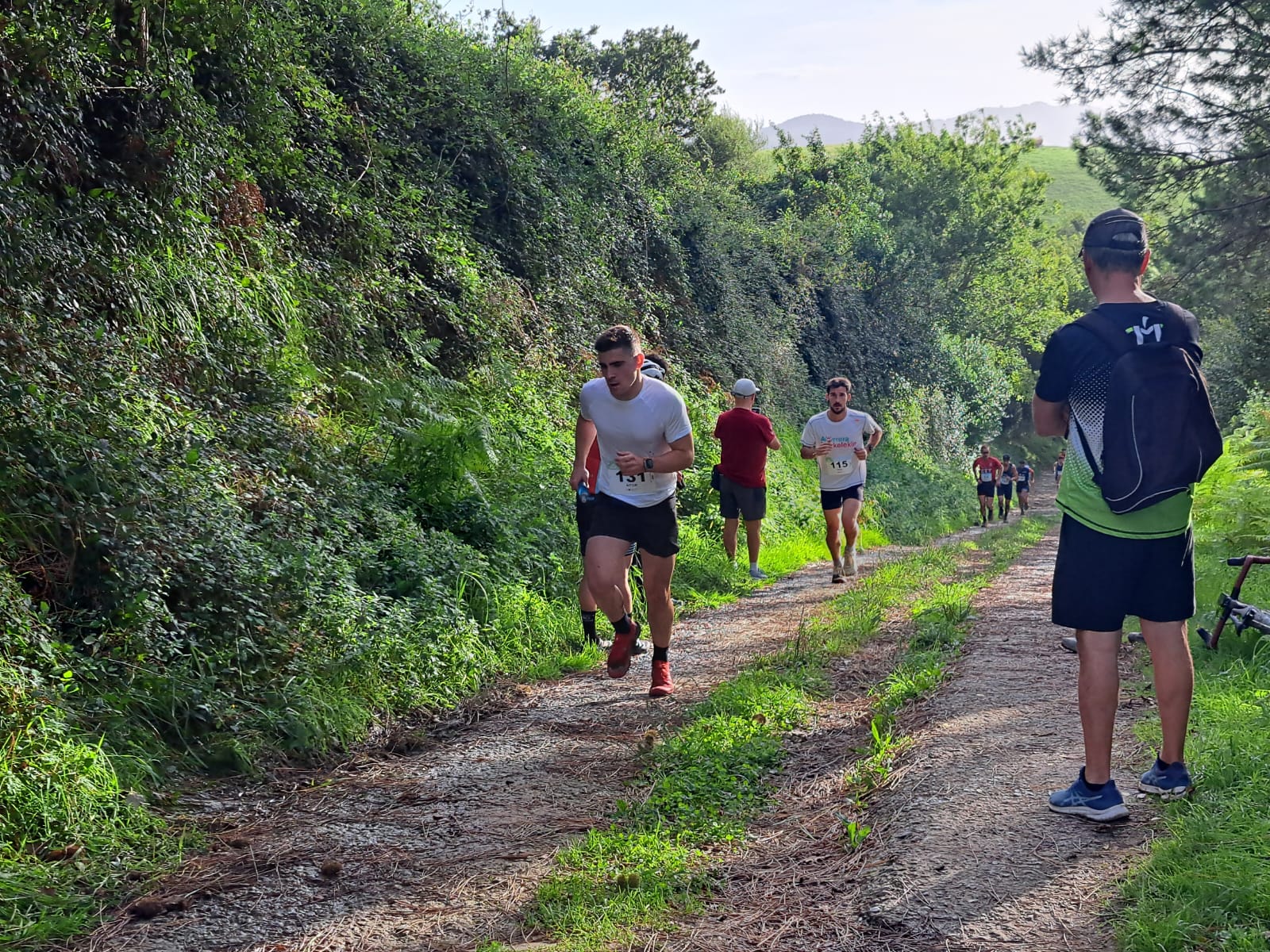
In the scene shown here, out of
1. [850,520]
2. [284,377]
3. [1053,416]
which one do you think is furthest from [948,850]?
[850,520]

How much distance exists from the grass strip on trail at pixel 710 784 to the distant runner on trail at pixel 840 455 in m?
3.05

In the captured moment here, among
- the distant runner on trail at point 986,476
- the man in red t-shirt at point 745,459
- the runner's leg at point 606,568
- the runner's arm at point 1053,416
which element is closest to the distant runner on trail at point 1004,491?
the distant runner on trail at point 986,476

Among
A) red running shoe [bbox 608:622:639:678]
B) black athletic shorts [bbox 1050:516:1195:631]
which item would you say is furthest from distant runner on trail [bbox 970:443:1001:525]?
black athletic shorts [bbox 1050:516:1195:631]

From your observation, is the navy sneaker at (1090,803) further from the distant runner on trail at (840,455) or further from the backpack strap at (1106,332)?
the distant runner on trail at (840,455)

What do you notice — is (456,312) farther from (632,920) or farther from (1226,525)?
(632,920)

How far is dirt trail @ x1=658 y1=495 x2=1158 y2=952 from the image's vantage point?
10.7 feet

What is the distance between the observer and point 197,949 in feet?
11.3

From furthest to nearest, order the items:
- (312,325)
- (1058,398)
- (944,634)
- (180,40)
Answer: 1. (312,325)
2. (180,40)
3. (944,634)
4. (1058,398)

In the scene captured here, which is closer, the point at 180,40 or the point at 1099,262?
the point at 1099,262

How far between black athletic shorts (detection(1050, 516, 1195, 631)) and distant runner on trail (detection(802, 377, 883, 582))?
802 centimetres

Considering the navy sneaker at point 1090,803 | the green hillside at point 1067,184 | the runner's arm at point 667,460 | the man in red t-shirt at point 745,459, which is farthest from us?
the green hillside at point 1067,184

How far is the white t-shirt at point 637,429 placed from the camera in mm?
6488

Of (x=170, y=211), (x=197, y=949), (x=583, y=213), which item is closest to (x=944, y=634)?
(x=197, y=949)

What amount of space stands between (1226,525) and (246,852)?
996 centimetres
